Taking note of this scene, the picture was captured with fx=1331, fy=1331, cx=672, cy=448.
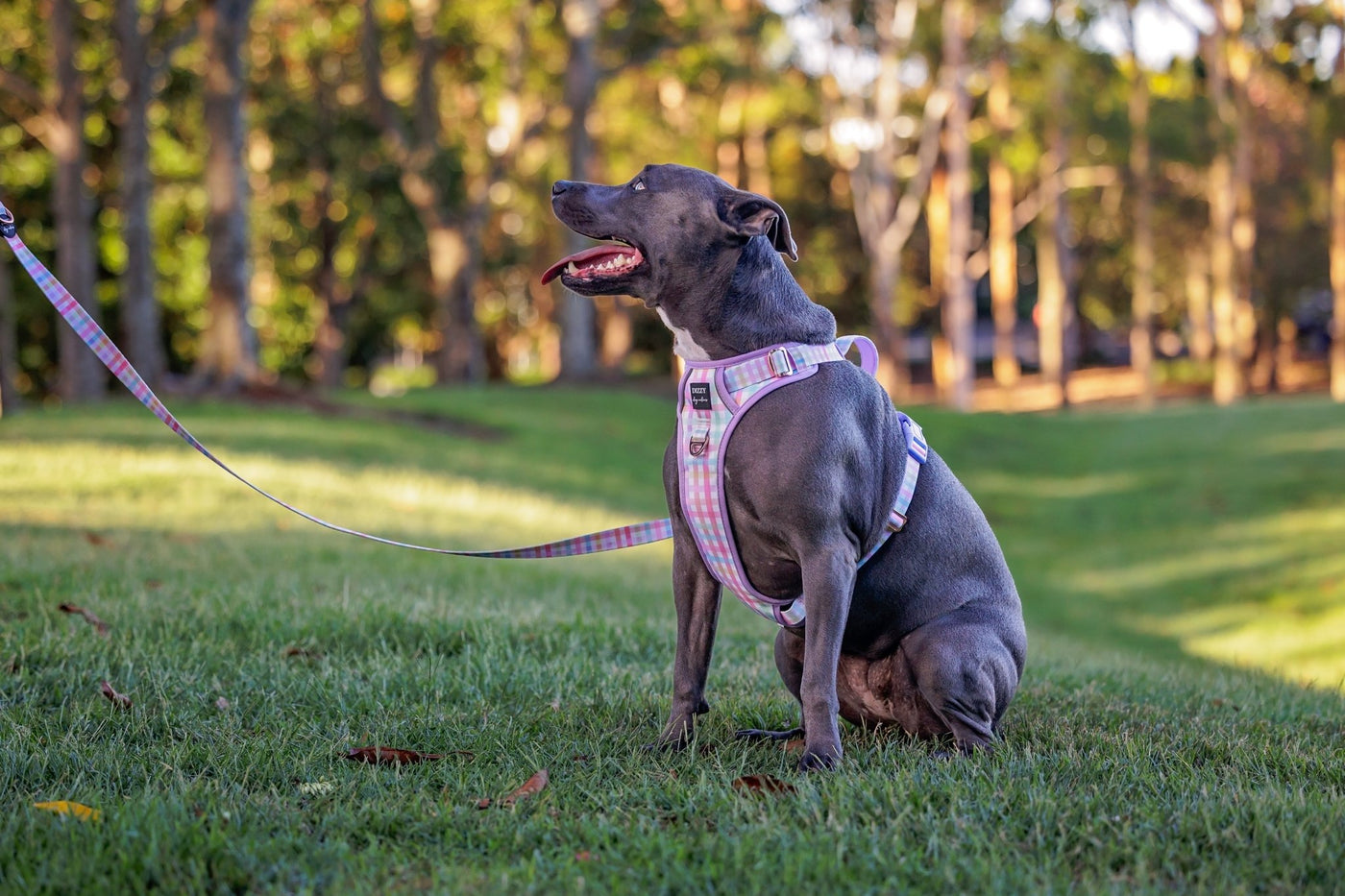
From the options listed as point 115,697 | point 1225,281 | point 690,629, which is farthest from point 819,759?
point 1225,281

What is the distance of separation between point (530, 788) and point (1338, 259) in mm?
45036

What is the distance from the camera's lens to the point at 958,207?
37.1m

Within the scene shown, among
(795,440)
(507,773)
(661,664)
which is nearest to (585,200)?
(795,440)

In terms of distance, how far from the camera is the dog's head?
4.21m

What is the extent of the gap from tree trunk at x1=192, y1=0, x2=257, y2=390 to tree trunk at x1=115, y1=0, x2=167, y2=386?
938 millimetres

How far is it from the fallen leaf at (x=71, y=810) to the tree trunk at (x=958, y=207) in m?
34.8

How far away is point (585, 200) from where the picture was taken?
4.28m

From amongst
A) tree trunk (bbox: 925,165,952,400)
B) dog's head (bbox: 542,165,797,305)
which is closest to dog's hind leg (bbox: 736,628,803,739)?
dog's head (bbox: 542,165,797,305)

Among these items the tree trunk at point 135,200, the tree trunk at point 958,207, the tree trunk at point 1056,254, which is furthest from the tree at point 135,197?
the tree trunk at point 1056,254

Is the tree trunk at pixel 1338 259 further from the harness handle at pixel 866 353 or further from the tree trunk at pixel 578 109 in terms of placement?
the harness handle at pixel 866 353

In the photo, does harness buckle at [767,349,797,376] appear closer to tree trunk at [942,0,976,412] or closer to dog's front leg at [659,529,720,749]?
dog's front leg at [659,529,720,749]

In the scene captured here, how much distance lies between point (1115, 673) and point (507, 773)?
4025mm

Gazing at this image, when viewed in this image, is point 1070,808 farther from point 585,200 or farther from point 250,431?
point 250,431

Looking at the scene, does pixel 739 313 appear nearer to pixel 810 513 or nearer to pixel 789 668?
pixel 810 513
